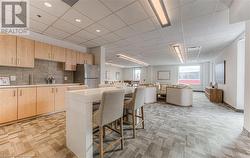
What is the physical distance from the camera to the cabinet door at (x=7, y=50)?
9.52 ft

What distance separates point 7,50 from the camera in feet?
9.78

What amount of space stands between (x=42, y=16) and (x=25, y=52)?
4.25 feet

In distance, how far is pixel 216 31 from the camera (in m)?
3.62

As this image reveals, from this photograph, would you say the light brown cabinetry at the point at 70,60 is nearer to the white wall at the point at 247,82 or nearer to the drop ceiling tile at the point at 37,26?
the drop ceiling tile at the point at 37,26

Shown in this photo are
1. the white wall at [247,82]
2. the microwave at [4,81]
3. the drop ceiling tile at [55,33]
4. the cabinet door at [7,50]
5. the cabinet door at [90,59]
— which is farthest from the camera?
the cabinet door at [90,59]

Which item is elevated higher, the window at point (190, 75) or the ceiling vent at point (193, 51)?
the ceiling vent at point (193, 51)

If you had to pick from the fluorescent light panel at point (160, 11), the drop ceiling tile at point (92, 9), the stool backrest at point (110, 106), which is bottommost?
the stool backrest at point (110, 106)

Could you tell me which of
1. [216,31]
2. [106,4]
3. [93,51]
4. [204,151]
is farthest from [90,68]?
[216,31]

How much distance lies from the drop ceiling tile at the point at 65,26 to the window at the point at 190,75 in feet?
38.5

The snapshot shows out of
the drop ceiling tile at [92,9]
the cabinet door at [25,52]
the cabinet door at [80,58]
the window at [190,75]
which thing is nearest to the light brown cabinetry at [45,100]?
the cabinet door at [25,52]

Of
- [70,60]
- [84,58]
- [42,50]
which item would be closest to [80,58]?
[84,58]

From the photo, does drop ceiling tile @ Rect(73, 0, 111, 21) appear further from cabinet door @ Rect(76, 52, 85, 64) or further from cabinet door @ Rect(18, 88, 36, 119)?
cabinet door @ Rect(18, 88, 36, 119)

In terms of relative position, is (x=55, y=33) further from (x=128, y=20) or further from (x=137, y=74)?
(x=137, y=74)

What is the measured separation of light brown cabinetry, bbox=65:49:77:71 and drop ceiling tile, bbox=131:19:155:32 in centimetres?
268
